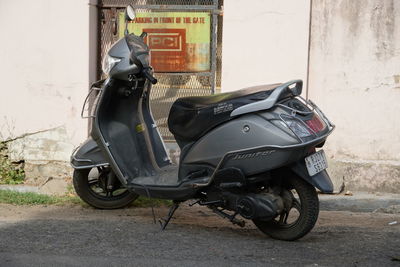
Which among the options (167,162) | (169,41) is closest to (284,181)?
(167,162)

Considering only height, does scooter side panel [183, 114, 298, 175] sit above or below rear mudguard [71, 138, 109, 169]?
above

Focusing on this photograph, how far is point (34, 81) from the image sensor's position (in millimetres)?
7605

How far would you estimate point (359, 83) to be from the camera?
725cm

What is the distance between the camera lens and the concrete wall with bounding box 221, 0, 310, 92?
7.25 m

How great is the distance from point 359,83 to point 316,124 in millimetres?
2321

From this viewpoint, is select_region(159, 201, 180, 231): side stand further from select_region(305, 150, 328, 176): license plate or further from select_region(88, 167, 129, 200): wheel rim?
select_region(305, 150, 328, 176): license plate

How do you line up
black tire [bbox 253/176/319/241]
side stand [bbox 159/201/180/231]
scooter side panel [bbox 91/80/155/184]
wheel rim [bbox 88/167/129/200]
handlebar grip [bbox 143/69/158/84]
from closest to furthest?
black tire [bbox 253/176/319/241]
handlebar grip [bbox 143/69/158/84]
side stand [bbox 159/201/180/231]
scooter side panel [bbox 91/80/155/184]
wheel rim [bbox 88/167/129/200]

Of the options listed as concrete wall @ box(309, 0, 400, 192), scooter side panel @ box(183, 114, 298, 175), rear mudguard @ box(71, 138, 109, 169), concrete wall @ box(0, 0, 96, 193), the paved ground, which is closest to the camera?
the paved ground

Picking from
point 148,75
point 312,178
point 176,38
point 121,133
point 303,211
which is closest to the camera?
point 312,178

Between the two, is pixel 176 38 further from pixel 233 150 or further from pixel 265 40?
pixel 233 150

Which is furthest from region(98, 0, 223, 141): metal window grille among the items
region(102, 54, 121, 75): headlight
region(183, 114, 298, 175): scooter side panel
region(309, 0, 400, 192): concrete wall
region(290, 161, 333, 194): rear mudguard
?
region(290, 161, 333, 194): rear mudguard

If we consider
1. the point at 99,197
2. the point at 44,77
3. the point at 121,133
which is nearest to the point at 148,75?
the point at 121,133

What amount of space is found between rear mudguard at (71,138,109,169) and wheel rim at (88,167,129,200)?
7.5 inches

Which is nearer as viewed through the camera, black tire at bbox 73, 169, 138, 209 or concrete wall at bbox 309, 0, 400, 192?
black tire at bbox 73, 169, 138, 209
